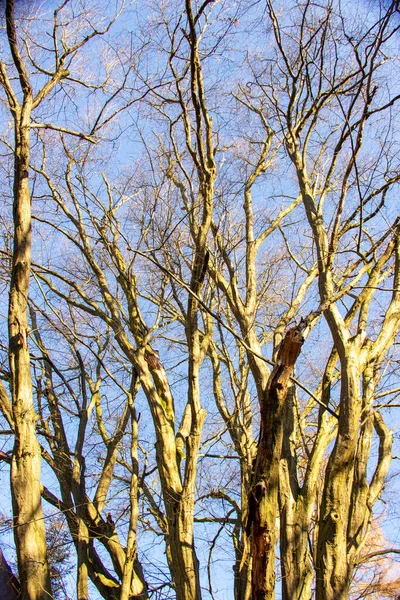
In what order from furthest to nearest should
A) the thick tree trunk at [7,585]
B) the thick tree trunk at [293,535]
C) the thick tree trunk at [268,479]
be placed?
1. the thick tree trunk at [293,535]
2. the thick tree trunk at [7,585]
3. the thick tree trunk at [268,479]

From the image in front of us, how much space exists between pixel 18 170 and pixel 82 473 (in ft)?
9.24

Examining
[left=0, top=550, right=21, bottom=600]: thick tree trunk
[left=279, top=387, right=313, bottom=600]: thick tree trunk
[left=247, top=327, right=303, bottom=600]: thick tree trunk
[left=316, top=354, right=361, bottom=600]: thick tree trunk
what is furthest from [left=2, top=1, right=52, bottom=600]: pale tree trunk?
[left=316, top=354, right=361, bottom=600]: thick tree trunk

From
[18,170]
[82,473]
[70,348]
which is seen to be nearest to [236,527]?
[82,473]

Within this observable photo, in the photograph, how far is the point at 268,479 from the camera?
10.3ft

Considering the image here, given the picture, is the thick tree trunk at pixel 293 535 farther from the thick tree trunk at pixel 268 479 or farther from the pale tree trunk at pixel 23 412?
the pale tree trunk at pixel 23 412

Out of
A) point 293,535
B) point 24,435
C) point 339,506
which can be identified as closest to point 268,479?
point 339,506

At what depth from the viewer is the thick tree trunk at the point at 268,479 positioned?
3.07 meters

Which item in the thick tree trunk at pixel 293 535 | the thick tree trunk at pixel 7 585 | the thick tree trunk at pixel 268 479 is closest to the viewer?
the thick tree trunk at pixel 268 479

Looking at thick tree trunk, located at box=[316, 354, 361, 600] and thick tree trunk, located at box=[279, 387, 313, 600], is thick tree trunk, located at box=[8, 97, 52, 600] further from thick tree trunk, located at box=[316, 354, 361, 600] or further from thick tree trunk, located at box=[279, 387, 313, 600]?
thick tree trunk, located at box=[316, 354, 361, 600]

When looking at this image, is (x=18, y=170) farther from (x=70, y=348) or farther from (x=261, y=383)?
(x=261, y=383)

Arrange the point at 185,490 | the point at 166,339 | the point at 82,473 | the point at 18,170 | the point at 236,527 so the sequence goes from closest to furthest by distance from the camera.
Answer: the point at 185,490, the point at 18,170, the point at 82,473, the point at 236,527, the point at 166,339

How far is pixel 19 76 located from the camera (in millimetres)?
5441

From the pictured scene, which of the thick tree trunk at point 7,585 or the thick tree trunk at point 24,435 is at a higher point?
the thick tree trunk at point 24,435

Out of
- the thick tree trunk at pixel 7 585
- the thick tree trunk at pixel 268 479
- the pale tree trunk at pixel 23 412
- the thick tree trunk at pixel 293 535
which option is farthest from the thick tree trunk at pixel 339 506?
the thick tree trunk at pixel 7 585
